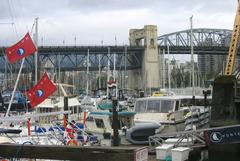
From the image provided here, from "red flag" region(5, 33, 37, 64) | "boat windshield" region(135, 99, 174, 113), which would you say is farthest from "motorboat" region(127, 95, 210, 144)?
"red flag" region(5, 33, 37, 64)

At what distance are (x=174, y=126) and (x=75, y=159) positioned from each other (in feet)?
51.7

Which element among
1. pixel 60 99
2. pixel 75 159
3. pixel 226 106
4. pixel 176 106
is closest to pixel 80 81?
pixel 60 99

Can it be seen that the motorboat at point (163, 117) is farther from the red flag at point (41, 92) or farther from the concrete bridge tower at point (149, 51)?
the concrete bridge tower at point (149, 51)

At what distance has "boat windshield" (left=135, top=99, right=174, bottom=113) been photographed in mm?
25541

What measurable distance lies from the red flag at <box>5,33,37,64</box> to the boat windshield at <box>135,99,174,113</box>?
31.6ft

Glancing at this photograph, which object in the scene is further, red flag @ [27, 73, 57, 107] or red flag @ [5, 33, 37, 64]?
red flag @ [27, 73, 57, 107]

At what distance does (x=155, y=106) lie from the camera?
25781 millimetres

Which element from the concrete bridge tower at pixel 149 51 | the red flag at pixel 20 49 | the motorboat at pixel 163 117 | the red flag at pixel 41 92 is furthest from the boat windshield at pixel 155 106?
the concrete bridge tower at pixel 149 51

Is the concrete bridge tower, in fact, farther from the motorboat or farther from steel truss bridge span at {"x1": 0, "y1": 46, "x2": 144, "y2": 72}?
the motorboat

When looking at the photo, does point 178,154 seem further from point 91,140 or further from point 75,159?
point 75,159

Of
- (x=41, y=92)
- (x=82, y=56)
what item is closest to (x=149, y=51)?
(x=82, y=56)

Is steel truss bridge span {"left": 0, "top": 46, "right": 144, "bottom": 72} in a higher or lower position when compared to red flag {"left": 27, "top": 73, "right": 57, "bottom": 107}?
higher

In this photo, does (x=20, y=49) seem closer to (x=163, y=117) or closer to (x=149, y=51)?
(x=163, y=117)

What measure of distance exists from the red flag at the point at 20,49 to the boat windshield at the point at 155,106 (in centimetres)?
962
